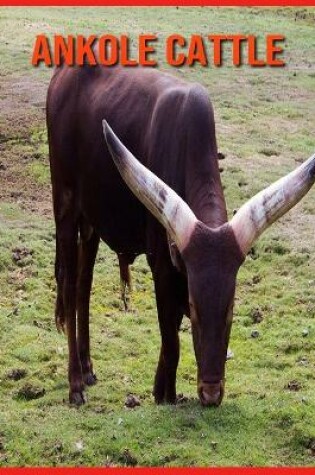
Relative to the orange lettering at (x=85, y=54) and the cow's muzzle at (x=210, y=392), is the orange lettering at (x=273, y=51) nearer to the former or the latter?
the orange lettering at (x=85, y=54)

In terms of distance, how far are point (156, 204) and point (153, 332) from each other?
2.70 meters

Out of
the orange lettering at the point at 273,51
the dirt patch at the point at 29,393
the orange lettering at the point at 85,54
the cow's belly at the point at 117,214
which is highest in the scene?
the orange lettering at the point at 85,54

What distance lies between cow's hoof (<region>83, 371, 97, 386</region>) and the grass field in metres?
0.06

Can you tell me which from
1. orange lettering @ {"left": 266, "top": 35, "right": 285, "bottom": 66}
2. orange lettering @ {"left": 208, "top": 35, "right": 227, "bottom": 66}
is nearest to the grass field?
orange lettering @ {"left": 208, "top": 35, "right": 227, "bottom": 66}

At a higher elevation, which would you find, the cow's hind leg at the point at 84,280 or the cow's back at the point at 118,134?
the cow's back at the point at 118,134

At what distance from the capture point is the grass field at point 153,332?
5.48 metres

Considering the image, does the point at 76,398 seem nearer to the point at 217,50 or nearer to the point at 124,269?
the point at 124,269

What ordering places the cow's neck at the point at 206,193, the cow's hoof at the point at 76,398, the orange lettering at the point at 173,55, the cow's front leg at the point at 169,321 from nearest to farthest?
the cow's neck at the point at 206,193 → the cow's front leg at the point at 169,321 → the cow's hoof at the point at 76,398 → the orange lettering at the point at 173,55

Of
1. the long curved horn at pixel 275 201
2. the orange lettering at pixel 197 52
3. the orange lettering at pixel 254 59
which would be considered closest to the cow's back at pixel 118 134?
the long curved horn at pixel 275 201

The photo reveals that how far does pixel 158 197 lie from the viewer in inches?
206

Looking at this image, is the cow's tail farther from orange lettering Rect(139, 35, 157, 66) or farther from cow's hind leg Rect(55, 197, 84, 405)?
orange lettering Rect(139, 35, 157, 66)

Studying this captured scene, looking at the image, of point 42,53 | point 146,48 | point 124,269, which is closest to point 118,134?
point 124,269

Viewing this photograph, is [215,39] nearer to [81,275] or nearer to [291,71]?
[291,71]

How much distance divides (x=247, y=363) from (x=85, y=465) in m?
2.18
